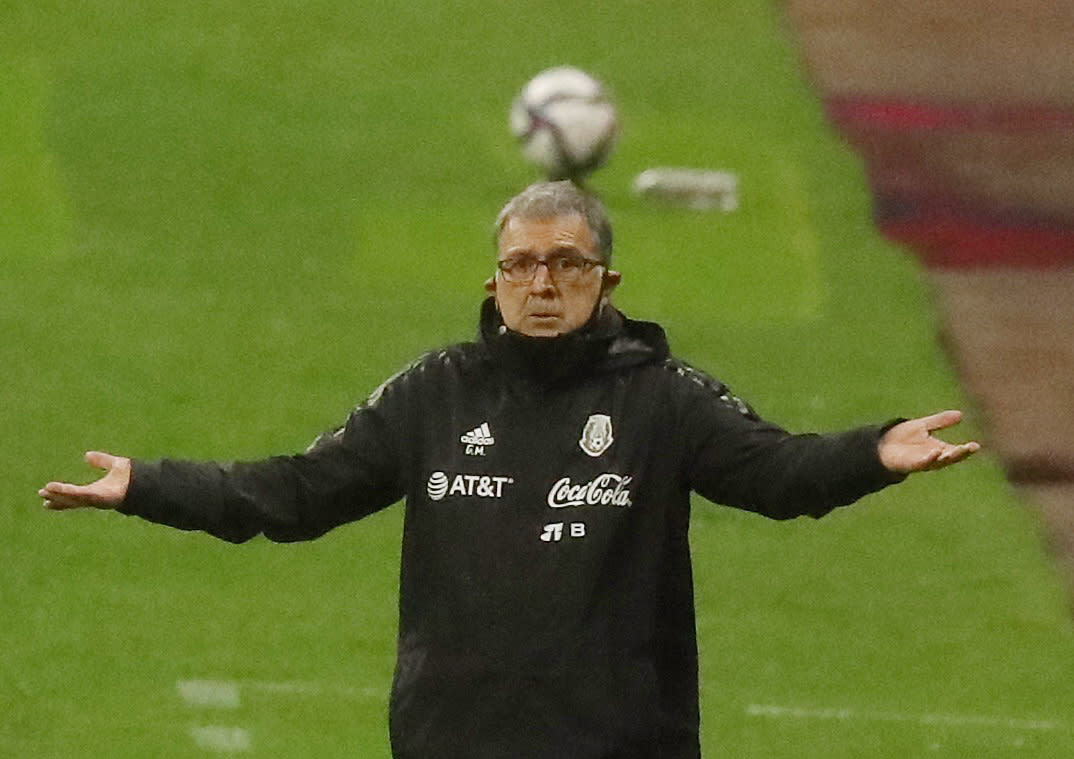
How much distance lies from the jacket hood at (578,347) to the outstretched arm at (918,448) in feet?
2.01

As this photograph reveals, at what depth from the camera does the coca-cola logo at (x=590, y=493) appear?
5.51m

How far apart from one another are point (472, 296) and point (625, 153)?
220 centimetres

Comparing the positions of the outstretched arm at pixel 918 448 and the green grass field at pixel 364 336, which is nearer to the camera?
the outstretched arm at pixel 918 448

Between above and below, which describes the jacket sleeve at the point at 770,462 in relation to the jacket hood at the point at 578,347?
below

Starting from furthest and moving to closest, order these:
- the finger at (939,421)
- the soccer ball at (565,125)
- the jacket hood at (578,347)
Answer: the soccer ball at (565,125)
the jacket hood at (578,347)
the finger at (939,421)

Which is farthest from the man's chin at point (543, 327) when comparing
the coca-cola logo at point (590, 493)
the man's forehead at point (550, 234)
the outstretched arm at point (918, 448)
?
the outstretched arm at point (918, 448)

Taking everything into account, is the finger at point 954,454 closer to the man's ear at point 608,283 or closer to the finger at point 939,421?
the finger at point 939,421

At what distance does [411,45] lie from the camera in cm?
1734

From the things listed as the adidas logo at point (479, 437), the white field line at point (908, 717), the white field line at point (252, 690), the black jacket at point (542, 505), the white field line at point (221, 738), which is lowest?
the white field line at point (908, 717)

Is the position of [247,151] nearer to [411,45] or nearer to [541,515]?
[411,45]

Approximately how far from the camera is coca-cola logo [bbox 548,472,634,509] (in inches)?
217

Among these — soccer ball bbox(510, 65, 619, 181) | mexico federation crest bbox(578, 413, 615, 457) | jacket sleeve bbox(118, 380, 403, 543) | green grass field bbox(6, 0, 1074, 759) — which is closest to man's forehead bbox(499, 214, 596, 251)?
mexico federation crest bbox(578, 413, 615, 457)

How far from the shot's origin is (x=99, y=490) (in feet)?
18.3

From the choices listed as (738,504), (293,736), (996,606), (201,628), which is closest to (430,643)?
(738,504)
